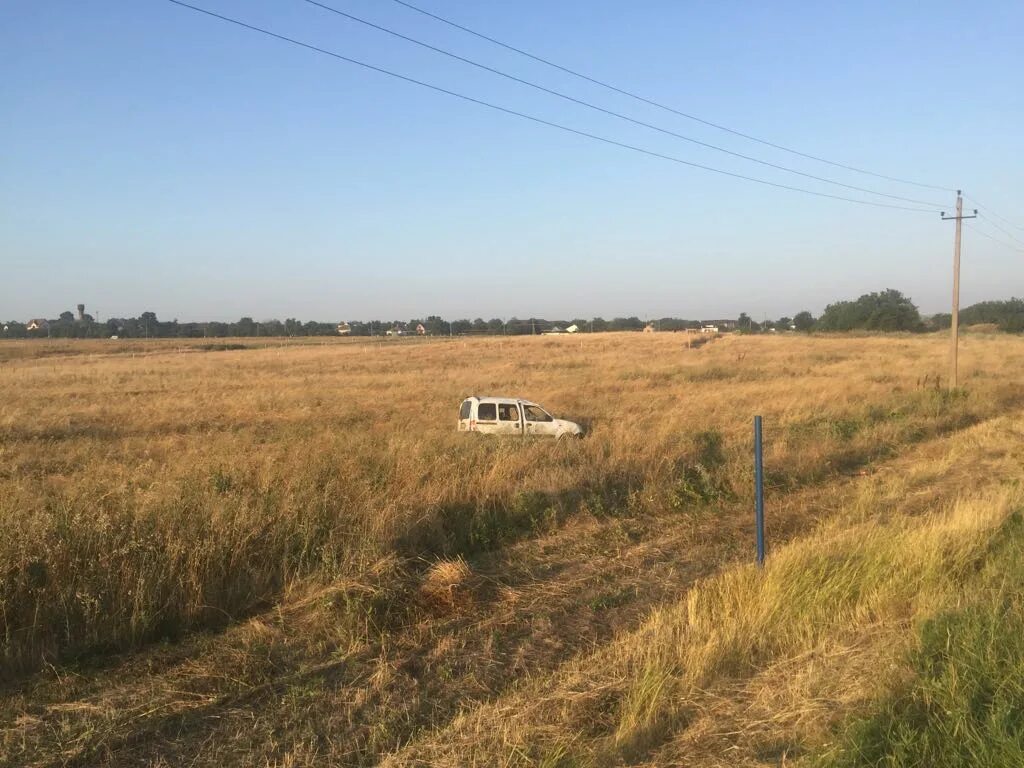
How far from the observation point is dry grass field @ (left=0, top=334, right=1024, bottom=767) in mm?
4492

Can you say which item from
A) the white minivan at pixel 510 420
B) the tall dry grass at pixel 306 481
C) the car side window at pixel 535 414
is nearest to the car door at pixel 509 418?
the white minivan at pixel 510 420

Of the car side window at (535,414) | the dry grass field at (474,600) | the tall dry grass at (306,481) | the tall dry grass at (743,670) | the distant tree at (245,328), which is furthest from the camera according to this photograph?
the distant tree at (245,328)

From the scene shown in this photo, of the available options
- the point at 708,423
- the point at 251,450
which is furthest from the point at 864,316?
the point at 251,450

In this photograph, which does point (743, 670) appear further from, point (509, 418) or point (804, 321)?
point (804, 321)

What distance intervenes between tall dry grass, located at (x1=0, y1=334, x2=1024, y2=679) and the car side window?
4.38ft

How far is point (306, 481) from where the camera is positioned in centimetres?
911

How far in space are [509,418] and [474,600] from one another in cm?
1206

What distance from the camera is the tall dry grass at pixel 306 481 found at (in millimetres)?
6340

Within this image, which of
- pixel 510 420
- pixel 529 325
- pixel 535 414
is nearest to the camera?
pixel 510 420

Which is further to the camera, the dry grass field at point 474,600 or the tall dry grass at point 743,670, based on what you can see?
the dry grass field at point 474,600

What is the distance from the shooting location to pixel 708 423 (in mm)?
18750

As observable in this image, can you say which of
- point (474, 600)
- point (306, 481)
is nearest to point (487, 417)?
point (306, 481)

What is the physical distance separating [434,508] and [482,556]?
0.87m

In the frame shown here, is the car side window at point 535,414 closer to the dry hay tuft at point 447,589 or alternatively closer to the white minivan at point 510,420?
the white minivan at point 510,420
